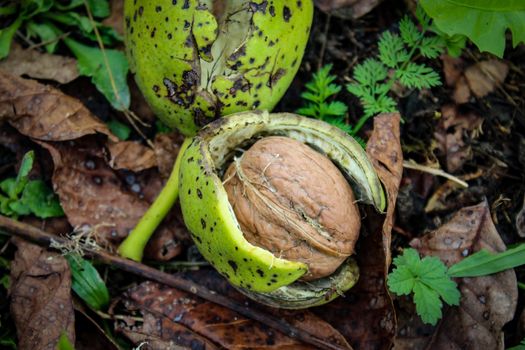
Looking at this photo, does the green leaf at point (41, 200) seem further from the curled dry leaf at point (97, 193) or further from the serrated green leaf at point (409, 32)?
the serrated green leaf at point (409, 32)

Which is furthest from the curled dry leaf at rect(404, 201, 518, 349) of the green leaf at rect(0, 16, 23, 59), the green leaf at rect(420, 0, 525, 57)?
the green leaf at rect(0, 16, 23, 59)

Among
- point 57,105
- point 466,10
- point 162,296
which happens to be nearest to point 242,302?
point 162,296

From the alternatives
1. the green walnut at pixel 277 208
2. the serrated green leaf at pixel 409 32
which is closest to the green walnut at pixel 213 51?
the green walnut at pixel 277 208

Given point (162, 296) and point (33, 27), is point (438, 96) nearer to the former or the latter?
point (162, 296)

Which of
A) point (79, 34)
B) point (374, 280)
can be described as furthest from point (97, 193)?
point (374, 280)

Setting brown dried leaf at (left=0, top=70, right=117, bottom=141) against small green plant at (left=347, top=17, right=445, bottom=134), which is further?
brown dried leaf at (left=0, top=70, right=117, bottom=141)

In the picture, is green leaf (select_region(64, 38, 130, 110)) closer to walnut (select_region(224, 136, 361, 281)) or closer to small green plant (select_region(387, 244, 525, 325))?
walnut (select_region(224, 136, 361, 281))
